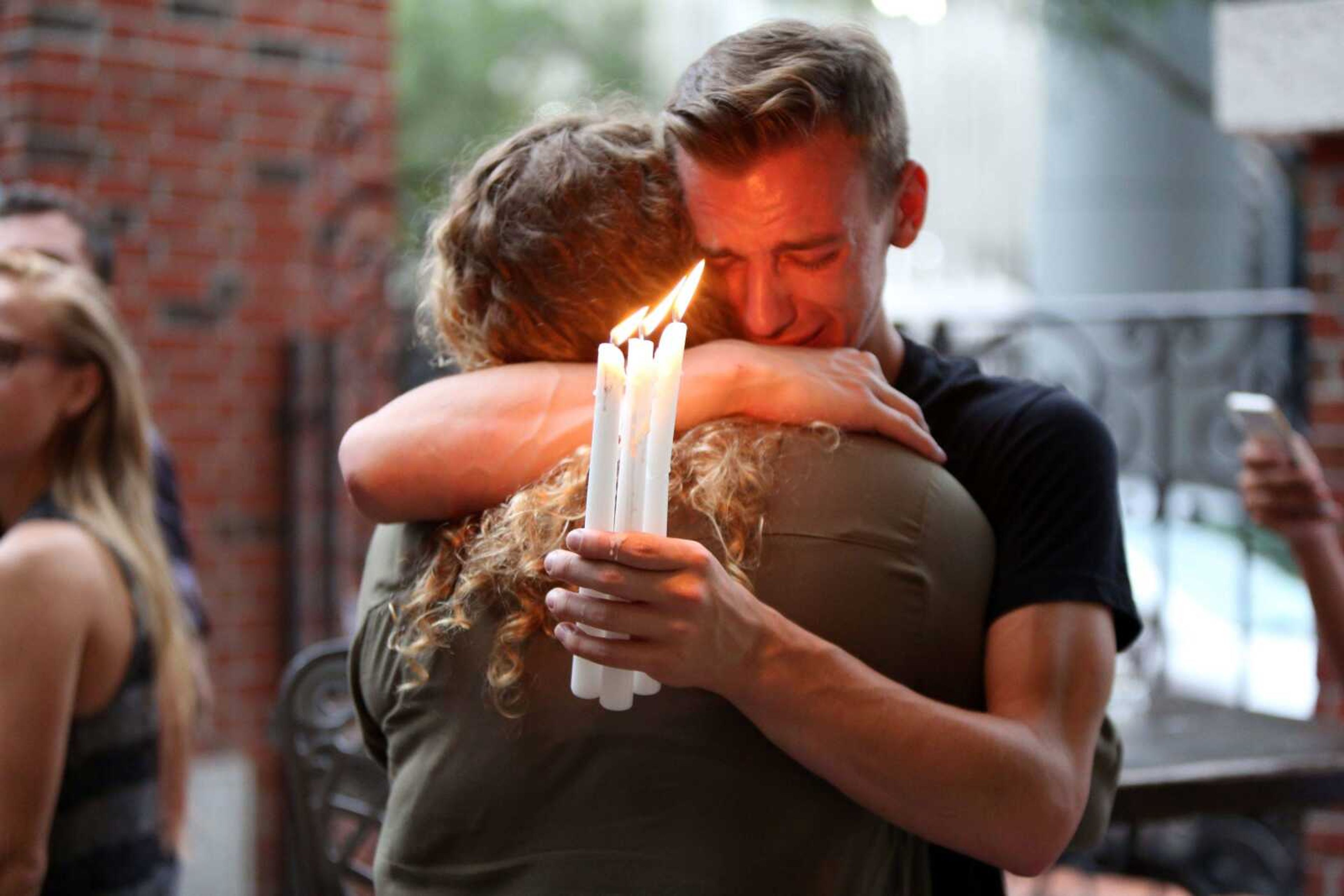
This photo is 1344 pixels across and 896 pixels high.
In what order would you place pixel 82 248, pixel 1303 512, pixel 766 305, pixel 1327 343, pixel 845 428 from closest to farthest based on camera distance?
pixel 845 428, pixel 766 305, pixel 1303 512, pixel 82 248, pixel 1327 343

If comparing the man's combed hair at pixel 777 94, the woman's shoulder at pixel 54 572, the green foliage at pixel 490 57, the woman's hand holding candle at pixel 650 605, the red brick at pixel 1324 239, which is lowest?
the woman's shoulder at pixel 54 572

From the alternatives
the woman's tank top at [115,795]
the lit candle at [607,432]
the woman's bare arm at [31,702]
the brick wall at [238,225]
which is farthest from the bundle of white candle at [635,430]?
the brick wall at [238,225]

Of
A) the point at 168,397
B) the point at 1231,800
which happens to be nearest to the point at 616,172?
the point at 1231,800

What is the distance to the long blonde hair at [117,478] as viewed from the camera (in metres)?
2.42

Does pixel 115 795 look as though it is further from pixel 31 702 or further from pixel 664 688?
pixel 664 688

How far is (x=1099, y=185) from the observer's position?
827 centimetres

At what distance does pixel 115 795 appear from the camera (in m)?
2.34

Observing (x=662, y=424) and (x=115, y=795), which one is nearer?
(x=662, y=424)

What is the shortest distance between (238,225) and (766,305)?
330 centimetres

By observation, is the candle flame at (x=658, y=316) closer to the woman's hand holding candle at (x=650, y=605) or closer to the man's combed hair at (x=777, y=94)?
the woman's hand holding candle at (x=650, y=605)

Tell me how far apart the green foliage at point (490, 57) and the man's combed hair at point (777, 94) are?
17780 millimetres

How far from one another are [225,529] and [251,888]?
1112 millimetres

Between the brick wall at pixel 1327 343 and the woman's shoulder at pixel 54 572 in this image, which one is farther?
the brick wall at pixel 1327 343

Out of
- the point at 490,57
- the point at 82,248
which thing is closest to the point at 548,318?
the point at 82,248
